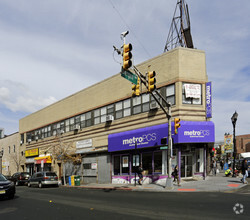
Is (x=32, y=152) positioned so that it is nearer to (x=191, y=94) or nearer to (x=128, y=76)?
(x=191, y=94)

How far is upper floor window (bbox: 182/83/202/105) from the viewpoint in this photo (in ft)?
70.5

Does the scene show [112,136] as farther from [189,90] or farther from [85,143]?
[189,90]

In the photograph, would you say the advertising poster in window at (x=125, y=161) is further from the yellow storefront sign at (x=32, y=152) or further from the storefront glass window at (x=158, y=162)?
the yellow storefront sign at (x=32, y=152)

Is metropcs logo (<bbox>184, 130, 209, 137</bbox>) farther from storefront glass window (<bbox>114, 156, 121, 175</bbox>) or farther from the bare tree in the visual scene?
the bare tree

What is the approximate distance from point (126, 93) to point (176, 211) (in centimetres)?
1733

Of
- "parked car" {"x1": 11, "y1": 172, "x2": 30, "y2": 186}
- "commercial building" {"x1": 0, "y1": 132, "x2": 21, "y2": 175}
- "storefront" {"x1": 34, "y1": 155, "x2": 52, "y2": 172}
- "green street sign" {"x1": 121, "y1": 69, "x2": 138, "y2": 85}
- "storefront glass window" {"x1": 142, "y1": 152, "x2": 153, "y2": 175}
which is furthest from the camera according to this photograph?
"commercial building" {"x1": 0, "y1": 132, "x2": 21, "y2": 175}

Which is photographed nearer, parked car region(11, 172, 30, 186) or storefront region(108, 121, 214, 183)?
storefront region(108, 121, 214, 183)

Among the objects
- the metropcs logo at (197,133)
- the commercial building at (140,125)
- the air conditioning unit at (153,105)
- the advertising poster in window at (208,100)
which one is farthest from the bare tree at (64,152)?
the advertising poster in window at (208,100)

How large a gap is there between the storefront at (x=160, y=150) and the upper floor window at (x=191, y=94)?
70.7 inches

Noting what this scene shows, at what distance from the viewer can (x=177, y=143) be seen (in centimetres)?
2114

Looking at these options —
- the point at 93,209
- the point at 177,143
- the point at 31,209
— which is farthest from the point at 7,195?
the point at 177,143

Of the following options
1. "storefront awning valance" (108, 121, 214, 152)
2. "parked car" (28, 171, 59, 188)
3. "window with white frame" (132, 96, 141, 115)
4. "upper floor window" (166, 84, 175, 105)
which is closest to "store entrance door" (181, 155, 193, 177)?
"storefront awning valance" (108, 121, 214, 152)

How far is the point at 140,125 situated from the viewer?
2434 cm

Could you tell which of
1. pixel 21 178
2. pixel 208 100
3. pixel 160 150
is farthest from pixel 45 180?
pixel 208 100
